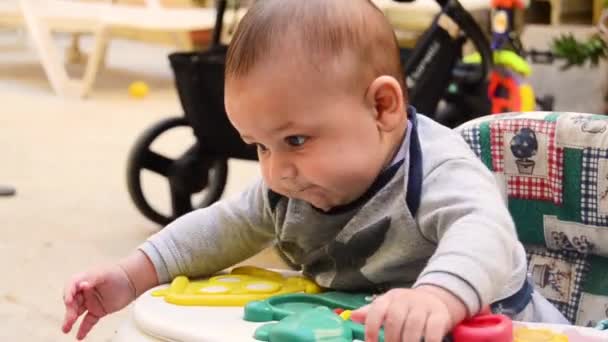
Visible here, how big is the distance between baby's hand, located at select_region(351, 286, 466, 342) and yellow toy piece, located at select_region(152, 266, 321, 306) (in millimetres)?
171

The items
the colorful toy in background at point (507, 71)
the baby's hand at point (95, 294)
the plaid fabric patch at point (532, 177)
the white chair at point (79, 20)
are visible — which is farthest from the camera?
the white chair at point (79, 20)

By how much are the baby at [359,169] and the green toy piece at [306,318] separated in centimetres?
3

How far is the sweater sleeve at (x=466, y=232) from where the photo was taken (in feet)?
1.95

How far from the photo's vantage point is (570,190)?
0.86 meters

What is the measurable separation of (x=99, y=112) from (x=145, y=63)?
109 centimetres

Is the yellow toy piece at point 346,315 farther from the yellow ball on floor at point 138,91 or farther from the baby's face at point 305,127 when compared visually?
the yellow ball on floor at point 138,91

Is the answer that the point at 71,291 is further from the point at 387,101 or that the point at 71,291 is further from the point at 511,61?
the point at 511,61

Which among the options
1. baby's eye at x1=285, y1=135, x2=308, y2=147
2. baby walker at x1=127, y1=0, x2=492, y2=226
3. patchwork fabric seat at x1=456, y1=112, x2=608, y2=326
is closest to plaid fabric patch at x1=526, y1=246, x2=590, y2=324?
patchwork fabric seat at x1=456, y1=112, x2=608, y2=326

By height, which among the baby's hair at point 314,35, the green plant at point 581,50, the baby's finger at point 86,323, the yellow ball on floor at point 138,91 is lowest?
the yellow ball on floor at point 138,91

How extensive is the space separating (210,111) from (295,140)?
859 millimetres

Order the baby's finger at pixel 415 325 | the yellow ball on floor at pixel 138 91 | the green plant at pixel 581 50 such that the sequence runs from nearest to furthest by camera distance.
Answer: the baby's finger at pixel 415 325, the green plant at pixel 581 50, the yellow ball on floor at pixel 138 91

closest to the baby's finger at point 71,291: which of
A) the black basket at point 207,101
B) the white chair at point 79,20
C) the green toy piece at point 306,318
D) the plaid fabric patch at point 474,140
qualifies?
the green toy piece at point 306,318

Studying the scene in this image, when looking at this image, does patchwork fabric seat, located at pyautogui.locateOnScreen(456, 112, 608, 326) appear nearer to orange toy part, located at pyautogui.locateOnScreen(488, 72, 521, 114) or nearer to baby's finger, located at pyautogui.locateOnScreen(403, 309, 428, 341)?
baby's finger, located at pyautogui.locateOnScreen(403, 309, 428, 341)

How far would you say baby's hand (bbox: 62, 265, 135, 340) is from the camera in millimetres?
760
